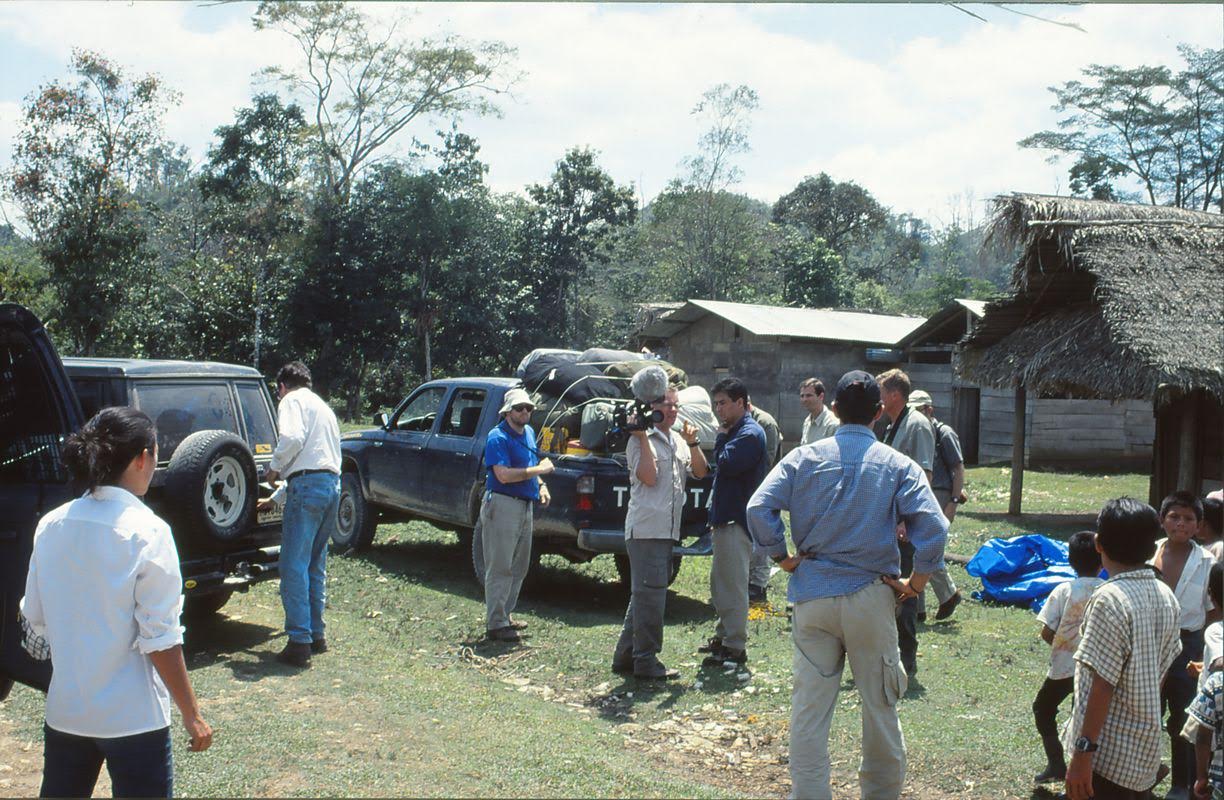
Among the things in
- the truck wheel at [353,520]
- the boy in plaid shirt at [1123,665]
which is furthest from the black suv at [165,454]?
the boy in plaid shirt at [1123,665]

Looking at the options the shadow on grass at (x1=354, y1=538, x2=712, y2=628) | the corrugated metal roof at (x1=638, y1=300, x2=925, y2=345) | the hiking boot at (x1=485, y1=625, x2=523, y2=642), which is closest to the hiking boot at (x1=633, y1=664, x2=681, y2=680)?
the hiking boot at (x1=485, y1=625, x2=523, y2=642)

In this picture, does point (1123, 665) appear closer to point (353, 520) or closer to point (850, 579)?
point (850, 579)

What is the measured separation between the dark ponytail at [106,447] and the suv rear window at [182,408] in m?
3.90

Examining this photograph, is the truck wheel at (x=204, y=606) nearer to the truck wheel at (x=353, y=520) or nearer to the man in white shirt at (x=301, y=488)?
the man in white shirt at (x=301, y=488)

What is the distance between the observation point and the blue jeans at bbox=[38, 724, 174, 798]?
10.1 feet

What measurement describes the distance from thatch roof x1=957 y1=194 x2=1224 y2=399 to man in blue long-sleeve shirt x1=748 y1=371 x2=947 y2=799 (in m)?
6.44

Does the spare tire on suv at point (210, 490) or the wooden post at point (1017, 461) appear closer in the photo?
the spare tire on suv at point (210, 490)

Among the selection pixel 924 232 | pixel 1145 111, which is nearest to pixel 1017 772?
pixel 1145 111

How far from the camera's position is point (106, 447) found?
3141mm

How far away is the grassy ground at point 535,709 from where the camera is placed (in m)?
4.92

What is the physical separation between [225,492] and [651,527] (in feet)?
9.21

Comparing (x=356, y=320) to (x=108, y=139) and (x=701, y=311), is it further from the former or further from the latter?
(x=701, y=311)

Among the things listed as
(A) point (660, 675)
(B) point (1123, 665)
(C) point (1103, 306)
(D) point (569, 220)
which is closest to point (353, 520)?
(A) point (660, 675)

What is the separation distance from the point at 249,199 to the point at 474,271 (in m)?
7.41
